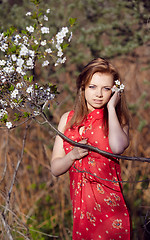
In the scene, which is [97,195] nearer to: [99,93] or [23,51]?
[99,93]

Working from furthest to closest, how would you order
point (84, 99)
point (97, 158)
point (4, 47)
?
point (84, 99), point (97, 158), point (4, 47)

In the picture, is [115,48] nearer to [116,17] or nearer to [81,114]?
[116,17]

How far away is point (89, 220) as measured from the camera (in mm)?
1631

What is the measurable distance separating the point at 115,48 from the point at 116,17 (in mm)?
833

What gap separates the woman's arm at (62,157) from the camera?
161 cm

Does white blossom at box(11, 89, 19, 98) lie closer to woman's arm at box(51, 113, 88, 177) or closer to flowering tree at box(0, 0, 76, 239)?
flowering tree at box(0, 0, 76, 239)

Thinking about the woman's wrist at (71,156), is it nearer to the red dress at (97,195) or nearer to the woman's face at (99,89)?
the red dress at (97,195)

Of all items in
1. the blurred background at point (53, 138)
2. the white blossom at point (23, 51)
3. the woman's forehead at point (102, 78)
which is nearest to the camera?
the white blossom at point (23, 51)

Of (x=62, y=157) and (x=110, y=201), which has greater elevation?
(x=62, y=157)

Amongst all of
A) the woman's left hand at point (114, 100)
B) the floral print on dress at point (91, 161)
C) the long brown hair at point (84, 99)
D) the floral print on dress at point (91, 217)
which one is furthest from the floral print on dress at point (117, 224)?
the woman's left hand at point (114, 100)

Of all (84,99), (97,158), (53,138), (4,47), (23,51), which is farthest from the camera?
(53,138)

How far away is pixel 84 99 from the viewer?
184cm

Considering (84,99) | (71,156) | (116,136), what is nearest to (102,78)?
(84,99)

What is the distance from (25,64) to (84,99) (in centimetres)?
45
